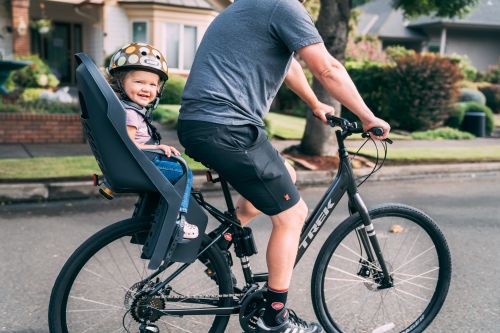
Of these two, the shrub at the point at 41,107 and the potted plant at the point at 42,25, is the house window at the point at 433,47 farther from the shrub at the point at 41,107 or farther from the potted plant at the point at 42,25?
the shrub at the point at 41,107

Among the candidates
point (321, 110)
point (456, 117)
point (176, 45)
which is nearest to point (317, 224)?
point (321, 110)

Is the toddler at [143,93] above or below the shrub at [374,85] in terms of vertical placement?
above

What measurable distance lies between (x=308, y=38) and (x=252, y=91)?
37cm

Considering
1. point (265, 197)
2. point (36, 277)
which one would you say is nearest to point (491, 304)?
point (265, 197)

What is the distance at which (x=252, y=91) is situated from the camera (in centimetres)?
278

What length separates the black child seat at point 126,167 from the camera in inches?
98.4

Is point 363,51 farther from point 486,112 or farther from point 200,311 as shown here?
point 200,311

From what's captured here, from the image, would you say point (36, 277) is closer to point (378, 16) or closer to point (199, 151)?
point (199, 151)

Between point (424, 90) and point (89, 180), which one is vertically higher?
point (424, 90)

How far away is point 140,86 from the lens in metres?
2.88

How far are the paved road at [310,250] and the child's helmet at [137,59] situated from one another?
1.63 metres

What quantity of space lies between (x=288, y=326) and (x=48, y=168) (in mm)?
5493

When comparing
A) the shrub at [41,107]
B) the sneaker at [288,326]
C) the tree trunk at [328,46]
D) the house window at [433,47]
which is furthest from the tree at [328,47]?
the house window at [433,47]

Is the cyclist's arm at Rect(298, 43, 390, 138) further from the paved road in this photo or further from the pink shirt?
the paved road
